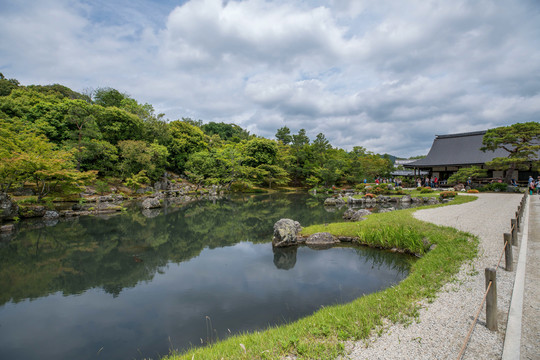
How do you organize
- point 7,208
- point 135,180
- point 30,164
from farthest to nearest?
point 135,180, point 30,164, point 7,208

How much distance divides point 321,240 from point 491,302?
663 cm

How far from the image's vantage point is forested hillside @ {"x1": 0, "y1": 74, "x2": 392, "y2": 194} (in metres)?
15.9

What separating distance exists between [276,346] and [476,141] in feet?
112

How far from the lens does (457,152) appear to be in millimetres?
27719

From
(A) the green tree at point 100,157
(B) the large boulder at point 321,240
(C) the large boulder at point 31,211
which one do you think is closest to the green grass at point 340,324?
(B) the large boulder at point 321,240

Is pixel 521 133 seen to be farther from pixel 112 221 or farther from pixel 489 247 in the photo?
pixel 112 221

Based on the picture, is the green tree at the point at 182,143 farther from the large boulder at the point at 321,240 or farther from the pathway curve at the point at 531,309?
the pathway curve at the point at 531,309

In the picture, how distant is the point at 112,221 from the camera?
14.4 m

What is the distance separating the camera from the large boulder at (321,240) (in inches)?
365

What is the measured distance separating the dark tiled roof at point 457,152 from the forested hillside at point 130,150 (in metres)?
6.62

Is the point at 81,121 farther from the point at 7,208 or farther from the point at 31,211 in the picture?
the point at 7,208

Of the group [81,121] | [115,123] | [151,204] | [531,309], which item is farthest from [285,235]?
[115,123]

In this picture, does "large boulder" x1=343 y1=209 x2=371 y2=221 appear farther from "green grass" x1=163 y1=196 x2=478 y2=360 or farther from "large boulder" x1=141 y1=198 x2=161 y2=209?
"large boulder" x1=141 y1=198 x2=161 y2=209

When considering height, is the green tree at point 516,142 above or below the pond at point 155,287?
above
